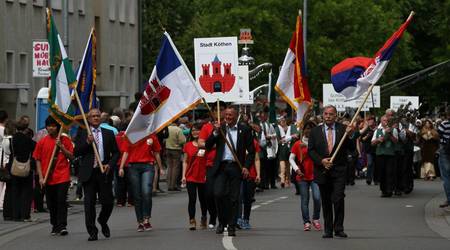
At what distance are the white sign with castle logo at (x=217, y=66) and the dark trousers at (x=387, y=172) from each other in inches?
361

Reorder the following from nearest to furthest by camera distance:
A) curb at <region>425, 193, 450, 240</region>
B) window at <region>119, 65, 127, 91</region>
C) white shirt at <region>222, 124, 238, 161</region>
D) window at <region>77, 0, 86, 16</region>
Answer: white shirt at <region>222, 124, 238, 161</region> → curb at <region>425, 193, 450, 240</region> → window at <region>77, 0, 86, 16</region> → window at <region>119, 65, 127, 91</region>

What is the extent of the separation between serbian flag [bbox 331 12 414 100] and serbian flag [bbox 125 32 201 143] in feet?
9.14

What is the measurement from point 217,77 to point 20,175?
368 centimetres

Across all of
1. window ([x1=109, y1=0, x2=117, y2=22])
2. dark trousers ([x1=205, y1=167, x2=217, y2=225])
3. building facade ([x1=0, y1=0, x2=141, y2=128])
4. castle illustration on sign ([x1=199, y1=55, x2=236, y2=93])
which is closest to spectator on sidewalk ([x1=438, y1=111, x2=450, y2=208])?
castle illustration on sign ([x1=199, y1=55, x2=236, y2=93])

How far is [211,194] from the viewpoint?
2148 centimetres

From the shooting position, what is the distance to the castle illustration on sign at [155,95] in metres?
21.2

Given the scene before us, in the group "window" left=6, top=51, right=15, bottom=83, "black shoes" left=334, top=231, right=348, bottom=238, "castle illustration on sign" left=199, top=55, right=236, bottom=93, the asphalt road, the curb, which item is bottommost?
the curb

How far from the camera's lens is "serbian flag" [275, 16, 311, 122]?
23266 mm

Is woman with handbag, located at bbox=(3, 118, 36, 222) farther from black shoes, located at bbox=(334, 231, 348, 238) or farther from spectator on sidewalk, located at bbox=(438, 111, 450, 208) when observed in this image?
spectator on sidewalk, located at bbox=(438, 111, 450, 208)

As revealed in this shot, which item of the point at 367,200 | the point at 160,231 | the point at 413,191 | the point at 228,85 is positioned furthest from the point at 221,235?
the point at 413,191

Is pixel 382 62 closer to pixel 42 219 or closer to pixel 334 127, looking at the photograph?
pixel 334 127

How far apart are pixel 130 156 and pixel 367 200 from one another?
10226mm

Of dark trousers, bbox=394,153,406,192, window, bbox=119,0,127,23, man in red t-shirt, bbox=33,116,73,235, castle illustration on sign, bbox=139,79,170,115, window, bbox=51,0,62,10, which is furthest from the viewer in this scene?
window, bbox=119,0,127,23

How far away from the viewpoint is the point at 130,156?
71.5 ft
